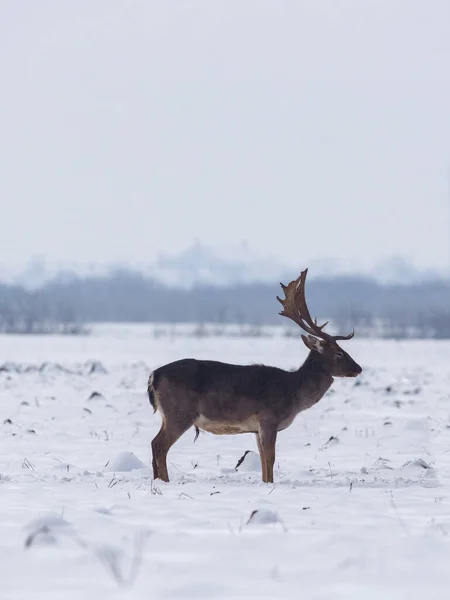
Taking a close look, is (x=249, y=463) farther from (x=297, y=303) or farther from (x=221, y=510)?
(x=221, y=510)

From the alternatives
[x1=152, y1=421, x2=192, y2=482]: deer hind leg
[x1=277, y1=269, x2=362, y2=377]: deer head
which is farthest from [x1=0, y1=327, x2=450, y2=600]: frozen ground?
[x1=277, y1=269, x2=362, y2=377]: deer head

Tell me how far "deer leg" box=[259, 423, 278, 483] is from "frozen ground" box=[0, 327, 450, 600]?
0.45ft

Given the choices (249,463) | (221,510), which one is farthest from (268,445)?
(221,510)

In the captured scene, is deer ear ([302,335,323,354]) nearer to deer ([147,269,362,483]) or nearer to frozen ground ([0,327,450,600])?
deer ([147,269,362,483])

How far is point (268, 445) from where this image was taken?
9.02 meters

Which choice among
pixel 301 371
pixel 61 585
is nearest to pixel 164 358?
pixel 301 371

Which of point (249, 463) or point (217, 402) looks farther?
point (249, 463)

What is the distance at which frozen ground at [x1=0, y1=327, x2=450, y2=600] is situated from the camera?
449cm

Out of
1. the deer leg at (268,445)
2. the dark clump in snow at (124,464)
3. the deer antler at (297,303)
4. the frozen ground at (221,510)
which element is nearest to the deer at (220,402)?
the deer leg at (268,445)

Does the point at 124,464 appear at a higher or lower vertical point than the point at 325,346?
lower

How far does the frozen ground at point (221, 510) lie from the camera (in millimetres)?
4492

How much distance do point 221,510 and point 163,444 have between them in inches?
98.7

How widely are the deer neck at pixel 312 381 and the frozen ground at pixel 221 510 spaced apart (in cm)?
70

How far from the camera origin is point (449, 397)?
19.3 m
